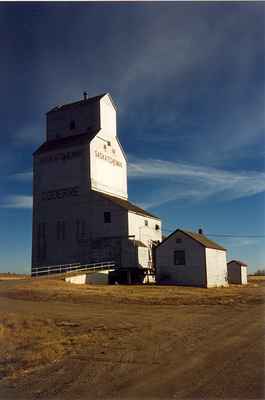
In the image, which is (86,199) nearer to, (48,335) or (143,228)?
(143,228)

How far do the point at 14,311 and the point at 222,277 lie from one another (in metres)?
29.8

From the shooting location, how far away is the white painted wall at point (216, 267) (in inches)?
1571

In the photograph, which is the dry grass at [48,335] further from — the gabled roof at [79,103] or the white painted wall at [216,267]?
the gabled roof at [79,103]

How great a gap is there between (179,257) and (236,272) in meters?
20.5

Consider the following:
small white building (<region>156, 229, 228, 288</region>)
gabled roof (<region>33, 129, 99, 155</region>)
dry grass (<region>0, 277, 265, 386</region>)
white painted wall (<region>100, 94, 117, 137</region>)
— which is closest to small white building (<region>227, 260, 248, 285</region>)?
small white building (<region>156, 229, 228, 288</region>)

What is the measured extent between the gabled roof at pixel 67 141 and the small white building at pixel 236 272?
26139mm

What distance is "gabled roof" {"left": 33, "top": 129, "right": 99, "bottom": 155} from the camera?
1930 inches

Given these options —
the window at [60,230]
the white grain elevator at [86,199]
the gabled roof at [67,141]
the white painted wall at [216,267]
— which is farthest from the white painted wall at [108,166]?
the white painted wall at [216,267]

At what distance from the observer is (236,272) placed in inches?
2275

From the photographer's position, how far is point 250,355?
33.9 feet

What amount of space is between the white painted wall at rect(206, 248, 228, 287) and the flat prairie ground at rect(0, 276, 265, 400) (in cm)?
1923

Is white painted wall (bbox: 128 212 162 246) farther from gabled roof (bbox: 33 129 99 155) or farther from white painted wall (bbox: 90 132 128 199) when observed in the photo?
gabled roof (bbox: 33 129 99 155)

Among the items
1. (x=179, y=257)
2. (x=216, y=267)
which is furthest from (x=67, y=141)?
(x=216, y=267)

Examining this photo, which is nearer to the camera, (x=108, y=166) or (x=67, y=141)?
(x=67, y=141)
